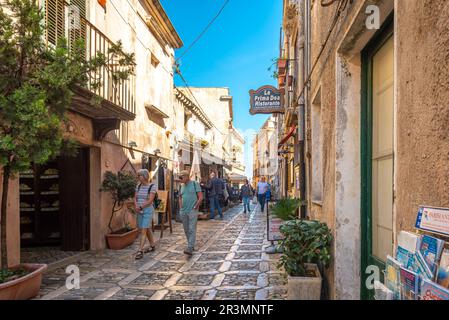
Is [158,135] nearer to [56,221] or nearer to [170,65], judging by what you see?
[170,65]

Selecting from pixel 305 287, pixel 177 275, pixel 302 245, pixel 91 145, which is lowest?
pixel 177 275

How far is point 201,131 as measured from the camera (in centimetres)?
2583

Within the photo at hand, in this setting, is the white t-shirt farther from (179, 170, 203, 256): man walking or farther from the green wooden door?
the green wooden door

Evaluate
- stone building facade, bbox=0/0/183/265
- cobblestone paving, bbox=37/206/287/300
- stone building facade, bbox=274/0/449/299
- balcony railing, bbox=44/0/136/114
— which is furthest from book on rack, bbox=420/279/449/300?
stone building facade, bbox=0/0/183/265

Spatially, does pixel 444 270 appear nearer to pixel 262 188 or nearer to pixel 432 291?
pixel 432 291

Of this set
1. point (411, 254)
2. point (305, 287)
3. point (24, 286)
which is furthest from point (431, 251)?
point (24, 286)

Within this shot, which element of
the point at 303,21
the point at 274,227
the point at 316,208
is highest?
the point at 303,21

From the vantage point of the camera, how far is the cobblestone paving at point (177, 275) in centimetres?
539

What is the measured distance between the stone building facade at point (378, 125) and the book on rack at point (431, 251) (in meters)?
0.18

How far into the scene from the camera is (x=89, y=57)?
25.0ft

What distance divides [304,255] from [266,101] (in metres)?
10.3

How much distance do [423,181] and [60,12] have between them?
7.27m
